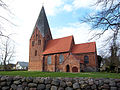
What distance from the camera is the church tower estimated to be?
34.3 metres

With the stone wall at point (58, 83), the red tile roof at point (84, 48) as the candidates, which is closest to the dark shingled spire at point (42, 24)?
the red tile roof at point (84, 48)

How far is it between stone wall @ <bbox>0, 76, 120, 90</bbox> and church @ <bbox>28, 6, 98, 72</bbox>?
60.7ft

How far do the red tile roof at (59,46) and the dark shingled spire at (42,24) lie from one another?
436cm

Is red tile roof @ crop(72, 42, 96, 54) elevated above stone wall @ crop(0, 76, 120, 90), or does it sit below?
above

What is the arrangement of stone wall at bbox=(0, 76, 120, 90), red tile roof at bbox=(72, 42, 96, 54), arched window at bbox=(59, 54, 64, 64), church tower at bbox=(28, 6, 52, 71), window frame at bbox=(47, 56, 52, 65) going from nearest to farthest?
stone wall at bbox=(0, 76, 120, 90) → red tile roof at bbox=(72, 42, 96, 54) → arched window at bbox=(59, 54, 64, 64) → window frame at bbox=(47, 56, 52, 65) → church tower at bbox=(28, 6, 52, 71)

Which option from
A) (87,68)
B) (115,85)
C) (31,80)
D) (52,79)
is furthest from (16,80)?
(87,68)

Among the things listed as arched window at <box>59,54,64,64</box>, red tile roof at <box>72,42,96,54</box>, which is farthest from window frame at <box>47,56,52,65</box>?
red tile roof at <box>72,42,96,54</box>

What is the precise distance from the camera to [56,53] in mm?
30938

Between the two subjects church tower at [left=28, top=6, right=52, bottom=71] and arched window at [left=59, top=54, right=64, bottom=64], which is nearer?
arched window at [left=59, top=54, right=64, bottom=64]

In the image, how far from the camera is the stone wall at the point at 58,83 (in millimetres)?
5449

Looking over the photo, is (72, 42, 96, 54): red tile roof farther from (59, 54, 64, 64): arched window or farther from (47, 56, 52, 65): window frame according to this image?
(47, 56, 52, 65): window frame

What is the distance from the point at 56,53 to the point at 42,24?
1320 cm

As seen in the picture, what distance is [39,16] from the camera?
39.6 m

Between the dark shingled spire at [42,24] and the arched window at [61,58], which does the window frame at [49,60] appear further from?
the dark shingled spire at [42,24]
